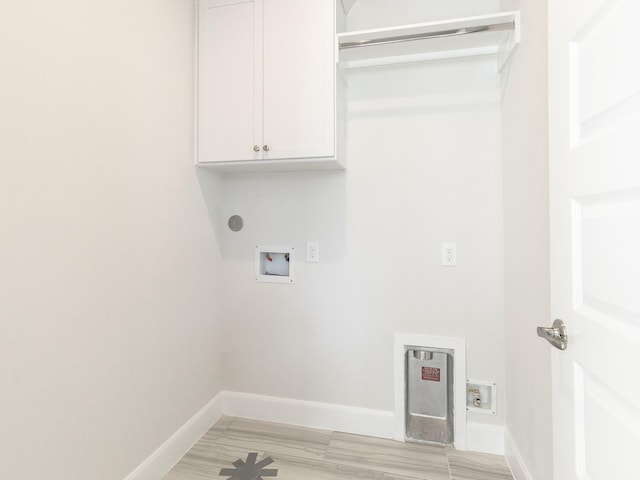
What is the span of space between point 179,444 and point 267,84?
195 cm

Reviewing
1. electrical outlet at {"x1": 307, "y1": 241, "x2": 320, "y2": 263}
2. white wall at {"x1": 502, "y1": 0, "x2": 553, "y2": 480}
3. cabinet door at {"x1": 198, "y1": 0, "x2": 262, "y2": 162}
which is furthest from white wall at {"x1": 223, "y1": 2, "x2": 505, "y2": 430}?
cabinet door at {"x1": 198, "y1": 0, "x2": 262, "y2": 162}

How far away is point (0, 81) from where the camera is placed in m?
0.95

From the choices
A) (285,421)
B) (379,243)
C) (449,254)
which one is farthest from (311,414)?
(449,254)

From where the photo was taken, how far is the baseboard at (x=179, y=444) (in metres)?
1.51

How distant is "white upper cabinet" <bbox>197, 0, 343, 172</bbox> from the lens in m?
1.66

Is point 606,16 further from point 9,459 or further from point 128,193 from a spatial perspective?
point 9,459

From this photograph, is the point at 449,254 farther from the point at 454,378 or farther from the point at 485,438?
the point at 485,438

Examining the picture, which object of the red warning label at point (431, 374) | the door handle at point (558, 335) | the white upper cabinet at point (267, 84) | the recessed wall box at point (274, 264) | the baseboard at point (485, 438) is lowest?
the baseboard at point (485, 438)

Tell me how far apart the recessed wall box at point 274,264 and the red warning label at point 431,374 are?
0.94m

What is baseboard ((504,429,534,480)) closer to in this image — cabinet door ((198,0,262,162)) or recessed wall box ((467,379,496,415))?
recessed wall box ((467,379,496,415))

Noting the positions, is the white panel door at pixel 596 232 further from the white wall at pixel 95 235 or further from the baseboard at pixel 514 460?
the white wall at pixel 95 235

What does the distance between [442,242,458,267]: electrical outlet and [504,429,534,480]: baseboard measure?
0.90 metres

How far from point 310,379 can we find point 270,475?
0.54m

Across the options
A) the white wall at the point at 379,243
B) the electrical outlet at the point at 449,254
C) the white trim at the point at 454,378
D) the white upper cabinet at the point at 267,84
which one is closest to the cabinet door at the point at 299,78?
the white upper cabinet at the point at 267,84
